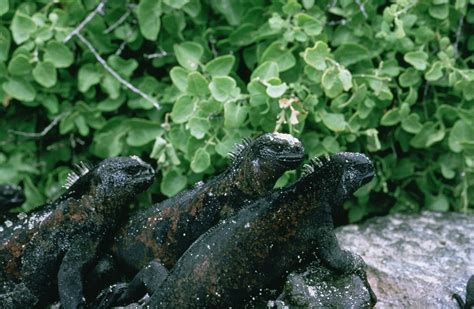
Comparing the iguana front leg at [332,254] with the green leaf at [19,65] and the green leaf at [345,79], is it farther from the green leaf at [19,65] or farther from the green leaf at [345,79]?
the green leaf at [19,65]

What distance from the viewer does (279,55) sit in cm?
367

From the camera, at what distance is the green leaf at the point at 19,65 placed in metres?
3.76

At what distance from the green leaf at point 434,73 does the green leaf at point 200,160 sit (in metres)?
1.04

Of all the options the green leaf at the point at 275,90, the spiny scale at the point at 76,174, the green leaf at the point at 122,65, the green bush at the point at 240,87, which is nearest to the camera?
the spiny scale at the point at 76,174

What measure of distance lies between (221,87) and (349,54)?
73 centimetres

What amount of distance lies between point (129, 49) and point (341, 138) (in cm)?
118

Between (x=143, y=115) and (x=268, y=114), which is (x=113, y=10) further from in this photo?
(x=268, y=114)

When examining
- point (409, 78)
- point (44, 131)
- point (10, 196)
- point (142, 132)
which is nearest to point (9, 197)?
point (10, 196)

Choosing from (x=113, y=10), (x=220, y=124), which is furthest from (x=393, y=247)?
(x=113, y=10)

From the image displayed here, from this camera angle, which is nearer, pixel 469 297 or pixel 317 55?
pixel 469 297

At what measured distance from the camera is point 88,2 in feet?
13.4

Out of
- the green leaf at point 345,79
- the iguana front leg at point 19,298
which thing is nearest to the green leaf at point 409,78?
the green leaf at point 345,79

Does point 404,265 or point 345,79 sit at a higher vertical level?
point 345,79

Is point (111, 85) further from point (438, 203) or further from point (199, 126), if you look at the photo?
point (438, 203)
